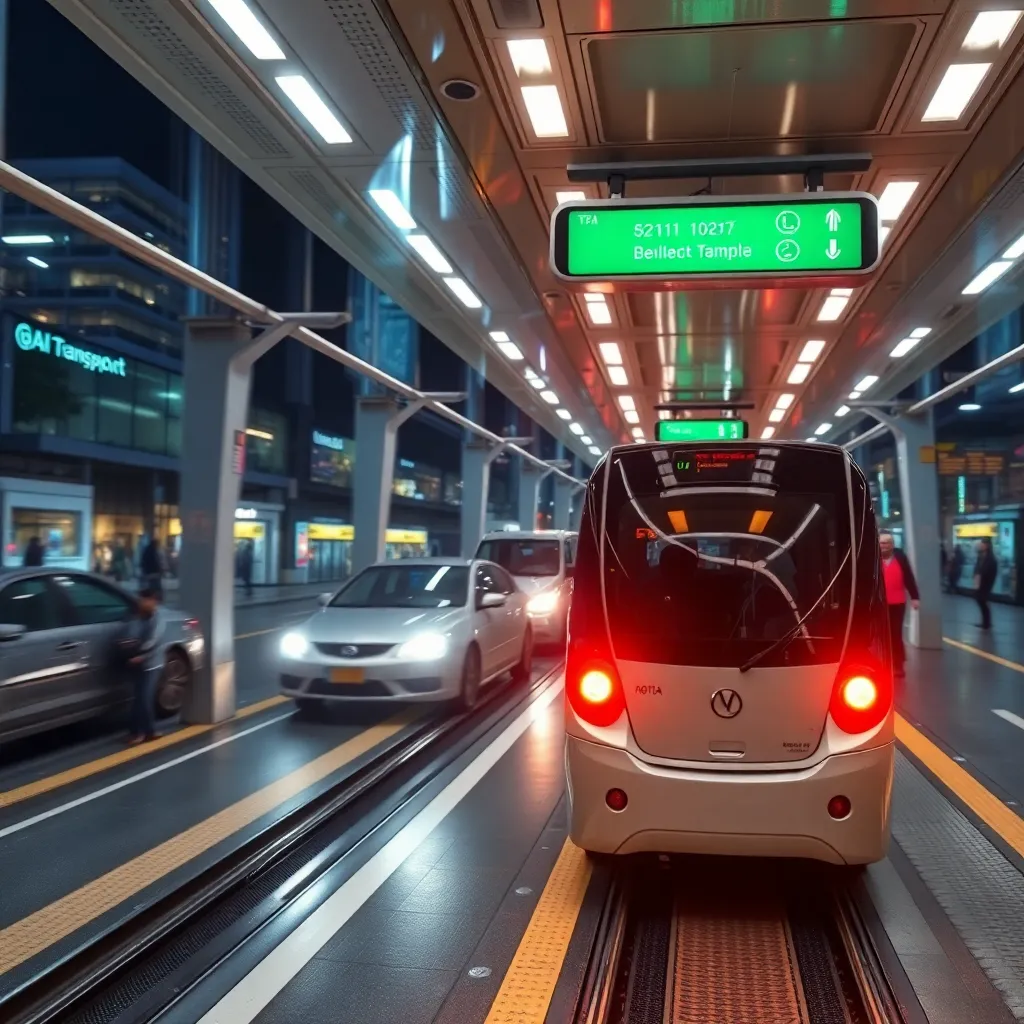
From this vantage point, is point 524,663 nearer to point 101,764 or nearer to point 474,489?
point 101,764

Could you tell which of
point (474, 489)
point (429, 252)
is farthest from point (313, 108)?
point (474, 489)

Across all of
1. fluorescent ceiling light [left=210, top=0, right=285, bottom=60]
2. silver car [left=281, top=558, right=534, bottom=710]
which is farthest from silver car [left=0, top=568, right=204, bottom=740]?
fluorescent ceiling light [left=210, top=0, right=285, bottom=60]

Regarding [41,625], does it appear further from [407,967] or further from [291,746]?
[407,967]

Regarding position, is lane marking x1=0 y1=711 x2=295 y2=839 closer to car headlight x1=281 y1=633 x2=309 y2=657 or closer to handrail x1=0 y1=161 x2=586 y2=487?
car headlight x1=281 y1=633 x2=309 y2=657

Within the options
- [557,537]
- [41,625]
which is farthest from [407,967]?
[557,537]

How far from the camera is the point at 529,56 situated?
18.5ft

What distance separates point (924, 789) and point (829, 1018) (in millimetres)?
3610

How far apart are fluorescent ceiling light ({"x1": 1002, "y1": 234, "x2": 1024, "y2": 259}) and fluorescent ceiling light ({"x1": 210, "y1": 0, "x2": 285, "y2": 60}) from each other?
6313 mm

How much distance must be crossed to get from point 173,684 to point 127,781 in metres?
2.47

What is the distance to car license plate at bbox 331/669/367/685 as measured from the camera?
9062mm

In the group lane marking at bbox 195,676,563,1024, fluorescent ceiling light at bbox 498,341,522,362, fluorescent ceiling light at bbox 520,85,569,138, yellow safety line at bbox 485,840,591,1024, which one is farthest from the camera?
fluorescent ceiling light at bbox 498,341,522,362

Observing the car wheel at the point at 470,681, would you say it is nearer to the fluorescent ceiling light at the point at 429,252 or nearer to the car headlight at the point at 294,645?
the car headlight at the point at 294,645

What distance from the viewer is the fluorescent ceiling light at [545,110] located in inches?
238

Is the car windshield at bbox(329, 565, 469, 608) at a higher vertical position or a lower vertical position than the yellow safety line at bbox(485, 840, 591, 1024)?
higher
